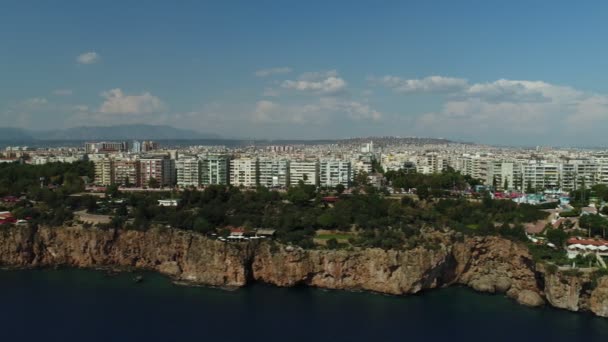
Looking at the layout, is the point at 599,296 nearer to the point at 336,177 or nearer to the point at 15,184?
the point at 336,177

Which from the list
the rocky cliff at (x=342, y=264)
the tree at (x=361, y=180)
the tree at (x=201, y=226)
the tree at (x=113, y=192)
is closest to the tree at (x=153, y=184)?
the tree at (x=113, y=192)

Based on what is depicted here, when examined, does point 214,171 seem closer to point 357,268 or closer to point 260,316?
point 357,268

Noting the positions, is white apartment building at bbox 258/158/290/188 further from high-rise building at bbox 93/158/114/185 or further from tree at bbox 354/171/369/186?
high-rise building at bbox 93/158/114/185

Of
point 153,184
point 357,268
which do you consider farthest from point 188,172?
point 357,268

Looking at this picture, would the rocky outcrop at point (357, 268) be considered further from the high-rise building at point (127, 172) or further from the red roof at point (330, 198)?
the high-rise building at point (127, 172)

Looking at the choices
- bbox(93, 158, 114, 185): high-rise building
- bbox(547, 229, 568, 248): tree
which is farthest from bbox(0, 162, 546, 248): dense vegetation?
bbox(93, 158, 114, 185): high-rise building
